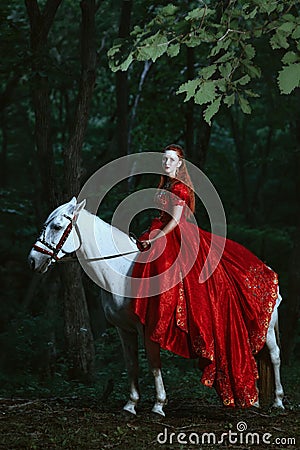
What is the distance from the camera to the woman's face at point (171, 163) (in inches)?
246

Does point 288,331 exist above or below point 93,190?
below

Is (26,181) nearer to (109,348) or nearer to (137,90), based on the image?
(137,90)

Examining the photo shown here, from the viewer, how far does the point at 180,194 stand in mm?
6129

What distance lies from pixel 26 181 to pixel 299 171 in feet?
29.1

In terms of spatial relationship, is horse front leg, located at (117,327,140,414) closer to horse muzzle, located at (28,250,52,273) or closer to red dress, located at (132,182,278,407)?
red dress, located at (132,182,278,407)

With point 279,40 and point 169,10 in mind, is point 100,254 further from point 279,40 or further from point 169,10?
point 279,40

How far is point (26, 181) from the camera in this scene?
2003cm

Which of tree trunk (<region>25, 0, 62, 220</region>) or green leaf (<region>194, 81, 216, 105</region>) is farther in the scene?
tree trunk (<region>25, 0, 62, 220</region>)

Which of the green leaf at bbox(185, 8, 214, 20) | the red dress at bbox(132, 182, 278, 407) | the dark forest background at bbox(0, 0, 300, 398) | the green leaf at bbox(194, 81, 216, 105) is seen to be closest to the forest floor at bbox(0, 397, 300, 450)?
the red dress at bbox(132, 182, 278, 407)

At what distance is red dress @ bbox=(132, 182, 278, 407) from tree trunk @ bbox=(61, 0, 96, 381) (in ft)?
7.29

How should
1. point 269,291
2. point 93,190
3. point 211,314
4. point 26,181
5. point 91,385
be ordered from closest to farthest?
point 211,314 → point 269,291 → point 91,385 → point 93,190 → point 26,181

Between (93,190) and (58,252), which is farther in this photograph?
(93,190)

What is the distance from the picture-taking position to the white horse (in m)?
6.03

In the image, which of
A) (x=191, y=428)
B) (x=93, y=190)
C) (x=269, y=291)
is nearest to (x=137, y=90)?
(x=93, y=190)
